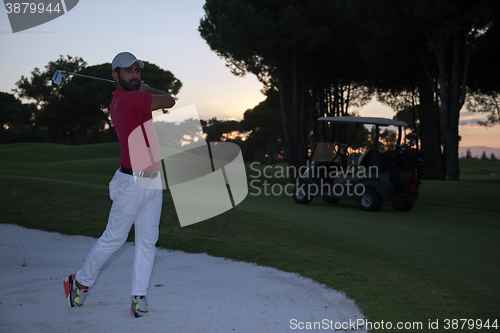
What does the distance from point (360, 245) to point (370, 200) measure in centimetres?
556

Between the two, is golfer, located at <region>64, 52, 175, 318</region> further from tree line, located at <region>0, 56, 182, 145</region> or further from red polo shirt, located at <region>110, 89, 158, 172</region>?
tree line, located at <region>0, 56, 182, 145</region>

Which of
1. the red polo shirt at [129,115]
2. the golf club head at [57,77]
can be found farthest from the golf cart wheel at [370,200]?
the golf club head at [57,77]

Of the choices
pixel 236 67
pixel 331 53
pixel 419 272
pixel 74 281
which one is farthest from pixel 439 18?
pixel 74 281

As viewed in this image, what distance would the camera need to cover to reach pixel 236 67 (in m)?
28.1

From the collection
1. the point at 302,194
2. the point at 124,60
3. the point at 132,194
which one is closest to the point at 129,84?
the point at 124,60

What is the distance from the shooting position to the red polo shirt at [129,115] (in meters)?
3.23

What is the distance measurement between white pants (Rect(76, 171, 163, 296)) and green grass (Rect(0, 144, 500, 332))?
1.98 metres

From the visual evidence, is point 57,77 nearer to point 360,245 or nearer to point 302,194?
point 360,245

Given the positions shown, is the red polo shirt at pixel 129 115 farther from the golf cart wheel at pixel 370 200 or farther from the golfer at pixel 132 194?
the golf cart wheel at pixel 370 200

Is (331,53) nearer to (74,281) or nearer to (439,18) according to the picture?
(439,18)

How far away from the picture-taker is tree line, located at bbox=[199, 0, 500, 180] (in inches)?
722

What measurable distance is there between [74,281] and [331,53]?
24.4 metres

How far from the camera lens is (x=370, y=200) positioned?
452 inches

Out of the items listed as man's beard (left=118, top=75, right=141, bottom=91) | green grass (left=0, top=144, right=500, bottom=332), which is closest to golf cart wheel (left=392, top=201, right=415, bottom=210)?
green grass (left=0, top=144, right=500, bottom=332)
